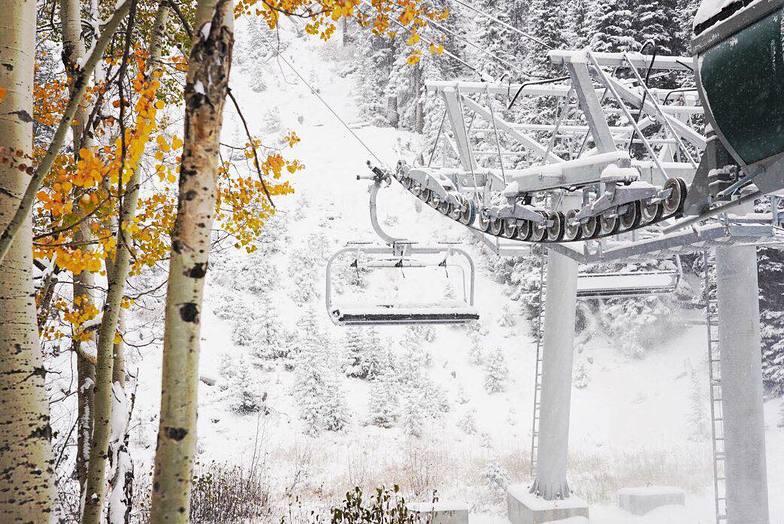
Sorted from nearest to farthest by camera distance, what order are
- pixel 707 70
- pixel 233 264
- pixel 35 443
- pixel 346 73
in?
pixel 35 443 < pixel 707 70 < pixel 233 264 < pixel 346 73

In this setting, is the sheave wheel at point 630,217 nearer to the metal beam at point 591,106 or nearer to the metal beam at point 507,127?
the metal beam at point 591,106

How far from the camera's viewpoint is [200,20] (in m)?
1.82

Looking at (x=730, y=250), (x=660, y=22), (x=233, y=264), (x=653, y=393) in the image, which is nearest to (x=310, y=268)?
(x=233, y=264)

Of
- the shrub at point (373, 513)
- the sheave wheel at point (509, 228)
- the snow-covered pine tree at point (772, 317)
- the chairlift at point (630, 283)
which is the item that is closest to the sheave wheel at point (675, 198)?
the sheave wheel at point (509, 228)

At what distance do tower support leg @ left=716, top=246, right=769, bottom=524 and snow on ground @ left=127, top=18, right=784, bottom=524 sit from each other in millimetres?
2593

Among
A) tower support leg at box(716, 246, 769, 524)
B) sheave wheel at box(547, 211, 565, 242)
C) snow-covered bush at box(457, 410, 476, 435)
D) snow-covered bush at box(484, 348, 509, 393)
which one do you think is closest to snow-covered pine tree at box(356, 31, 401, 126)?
snow-covered bush at box(484, 348, 509, 393)

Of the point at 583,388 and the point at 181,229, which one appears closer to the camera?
the point at 181,229

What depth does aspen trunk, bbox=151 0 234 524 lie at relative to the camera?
175 cm

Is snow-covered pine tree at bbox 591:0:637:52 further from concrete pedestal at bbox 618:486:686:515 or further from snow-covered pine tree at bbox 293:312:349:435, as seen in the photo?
concrete pedestal at bbox 618:486:686:515

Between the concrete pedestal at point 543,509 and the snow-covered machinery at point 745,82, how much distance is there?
235 inches

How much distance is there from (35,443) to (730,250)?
21.0 ft

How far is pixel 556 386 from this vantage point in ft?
27.0

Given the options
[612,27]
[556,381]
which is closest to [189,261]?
[556,381]

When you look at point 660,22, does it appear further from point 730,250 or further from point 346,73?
point 346,73
